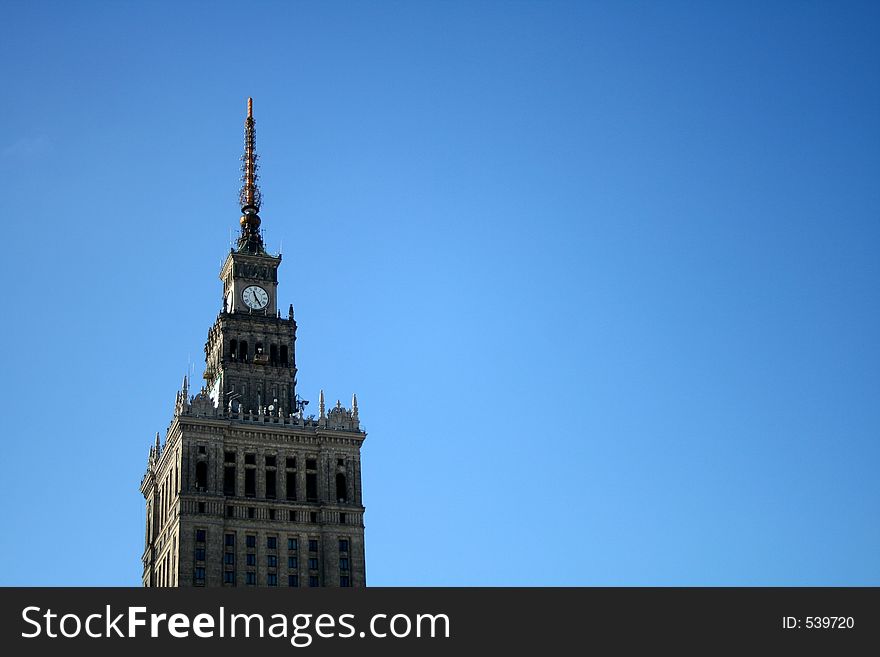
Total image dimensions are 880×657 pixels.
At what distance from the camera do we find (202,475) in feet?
652

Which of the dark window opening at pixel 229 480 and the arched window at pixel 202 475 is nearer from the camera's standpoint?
the arched window at pixel 202 475

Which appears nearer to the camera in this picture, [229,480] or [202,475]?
[202,475]

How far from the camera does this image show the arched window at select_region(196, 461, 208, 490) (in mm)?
197500

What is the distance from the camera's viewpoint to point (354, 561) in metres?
197

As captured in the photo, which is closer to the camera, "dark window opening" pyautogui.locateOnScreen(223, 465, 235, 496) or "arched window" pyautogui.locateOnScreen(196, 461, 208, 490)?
"arched window" pyautogui.locateOnScreen(196, 461, 208, 490)

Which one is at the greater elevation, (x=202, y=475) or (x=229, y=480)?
(x=202, y=475)

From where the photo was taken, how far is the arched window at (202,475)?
198 metres
